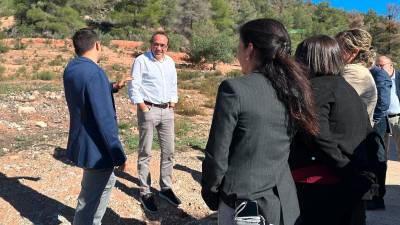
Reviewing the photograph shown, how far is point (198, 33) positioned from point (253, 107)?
3594 cm

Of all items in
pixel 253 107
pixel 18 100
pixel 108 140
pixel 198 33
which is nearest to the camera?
pixel 253 107

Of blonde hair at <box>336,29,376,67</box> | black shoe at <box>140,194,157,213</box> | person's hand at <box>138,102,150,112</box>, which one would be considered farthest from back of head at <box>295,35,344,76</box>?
black shoe at <box>140,194,157,213</box>

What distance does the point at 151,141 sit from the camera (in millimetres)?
4629

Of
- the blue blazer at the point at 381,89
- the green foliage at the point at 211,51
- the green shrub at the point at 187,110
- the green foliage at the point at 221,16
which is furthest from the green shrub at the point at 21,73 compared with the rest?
the green foliage at the point at 221,16

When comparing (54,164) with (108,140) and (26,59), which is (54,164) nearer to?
(108,140)

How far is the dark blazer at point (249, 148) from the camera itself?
201cm

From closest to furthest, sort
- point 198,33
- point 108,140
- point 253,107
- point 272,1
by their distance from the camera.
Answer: point 253,107, point 108,140, point 198,33, point 272,1

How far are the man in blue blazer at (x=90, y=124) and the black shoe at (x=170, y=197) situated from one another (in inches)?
56.1

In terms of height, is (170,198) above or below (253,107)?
below

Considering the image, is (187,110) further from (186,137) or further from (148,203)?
(148,203)

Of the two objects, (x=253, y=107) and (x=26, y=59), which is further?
(x=26, y=59)

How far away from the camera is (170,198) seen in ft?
15.7

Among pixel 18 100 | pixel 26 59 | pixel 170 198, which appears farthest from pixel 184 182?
pixel 26 59

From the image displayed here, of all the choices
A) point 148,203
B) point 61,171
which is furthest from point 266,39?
point 61,171
